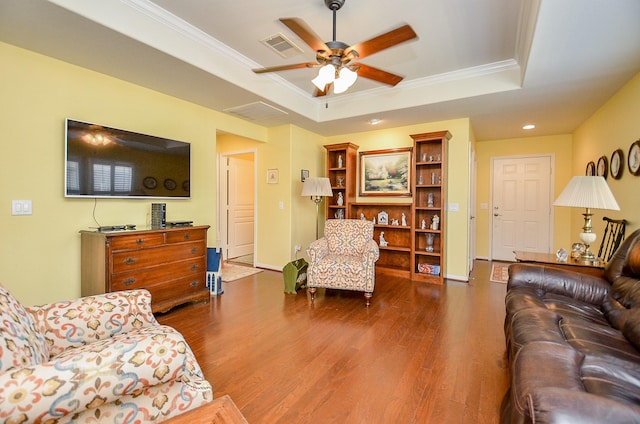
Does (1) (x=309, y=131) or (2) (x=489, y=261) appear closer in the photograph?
(1) (x=309, y=131)

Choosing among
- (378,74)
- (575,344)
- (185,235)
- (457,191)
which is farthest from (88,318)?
(457,191)

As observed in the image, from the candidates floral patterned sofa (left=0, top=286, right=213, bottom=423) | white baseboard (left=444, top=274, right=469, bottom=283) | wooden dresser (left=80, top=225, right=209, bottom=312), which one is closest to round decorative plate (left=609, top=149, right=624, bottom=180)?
white baseboard (left=444, top=274, right=469, bottom=283)

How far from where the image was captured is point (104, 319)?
145 centimetres

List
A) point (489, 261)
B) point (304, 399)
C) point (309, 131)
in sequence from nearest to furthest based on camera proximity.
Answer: point (304, 399)
point (309, 131)
point (489, 261)

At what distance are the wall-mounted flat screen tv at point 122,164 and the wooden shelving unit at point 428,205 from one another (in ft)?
10.6

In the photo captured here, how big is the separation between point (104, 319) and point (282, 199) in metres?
3.50

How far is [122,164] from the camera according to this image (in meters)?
2.92

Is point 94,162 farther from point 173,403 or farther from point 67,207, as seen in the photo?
point 173,403

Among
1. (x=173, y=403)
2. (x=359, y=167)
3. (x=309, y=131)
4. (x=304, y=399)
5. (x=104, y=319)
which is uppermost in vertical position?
(x=309, y=131)

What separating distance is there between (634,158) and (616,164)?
1.56 ft

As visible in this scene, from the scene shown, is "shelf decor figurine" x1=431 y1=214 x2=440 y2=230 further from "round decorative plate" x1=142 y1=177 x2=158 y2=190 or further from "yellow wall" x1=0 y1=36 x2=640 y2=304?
"round decorative plate" x1=142 y1=177 x2=158 y2=190

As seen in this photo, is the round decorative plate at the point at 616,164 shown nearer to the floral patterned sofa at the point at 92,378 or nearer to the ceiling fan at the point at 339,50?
the ceiling fan at the point at 339,50

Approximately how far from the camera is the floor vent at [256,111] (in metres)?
3.75

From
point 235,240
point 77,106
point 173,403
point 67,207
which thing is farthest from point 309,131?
point 173,403
